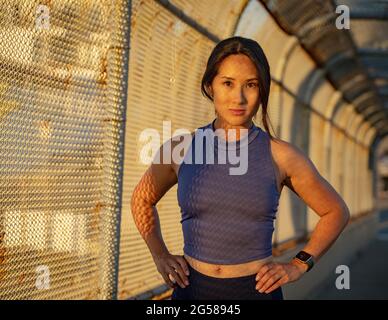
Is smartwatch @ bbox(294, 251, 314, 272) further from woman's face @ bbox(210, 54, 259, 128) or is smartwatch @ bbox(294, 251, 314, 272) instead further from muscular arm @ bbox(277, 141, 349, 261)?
woman's face @ bbox(210, 54, 259, 128)

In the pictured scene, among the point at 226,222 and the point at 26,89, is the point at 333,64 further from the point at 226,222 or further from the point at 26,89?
the point at 226,222

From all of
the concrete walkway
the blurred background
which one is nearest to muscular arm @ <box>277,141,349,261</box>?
the blurred background

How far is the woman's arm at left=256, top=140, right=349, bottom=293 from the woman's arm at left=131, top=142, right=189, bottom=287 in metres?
0.29

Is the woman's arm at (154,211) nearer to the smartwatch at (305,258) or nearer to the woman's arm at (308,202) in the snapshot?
the woman's arm at (308,202)

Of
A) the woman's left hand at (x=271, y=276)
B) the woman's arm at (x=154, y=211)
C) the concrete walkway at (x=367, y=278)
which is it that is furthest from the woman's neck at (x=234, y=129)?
the concrete walkway at (x=367, y=278)

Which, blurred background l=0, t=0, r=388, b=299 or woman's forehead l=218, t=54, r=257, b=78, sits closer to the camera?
woman's forehead l=218, t=54, r=257, b=78

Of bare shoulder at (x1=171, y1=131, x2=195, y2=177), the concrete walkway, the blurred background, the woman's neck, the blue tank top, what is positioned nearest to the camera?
the blue tank top

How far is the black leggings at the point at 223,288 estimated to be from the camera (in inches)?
98.7

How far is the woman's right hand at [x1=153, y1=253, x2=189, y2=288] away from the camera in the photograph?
2.56 m

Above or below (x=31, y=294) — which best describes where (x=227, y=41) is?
above

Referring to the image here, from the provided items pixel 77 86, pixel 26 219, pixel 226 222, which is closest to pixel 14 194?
pixel 26 219

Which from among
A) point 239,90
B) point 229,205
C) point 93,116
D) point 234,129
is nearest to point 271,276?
point 229,205

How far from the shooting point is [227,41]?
8.30 ft

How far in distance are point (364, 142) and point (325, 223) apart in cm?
2203
